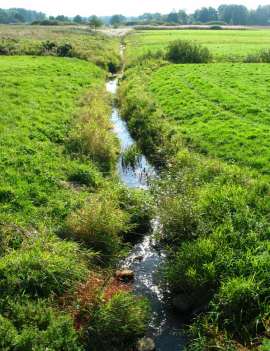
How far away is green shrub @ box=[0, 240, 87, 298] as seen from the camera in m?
10.9

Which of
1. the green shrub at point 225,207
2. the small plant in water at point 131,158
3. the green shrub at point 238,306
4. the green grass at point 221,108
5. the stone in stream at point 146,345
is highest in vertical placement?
the green grass at point 221,108

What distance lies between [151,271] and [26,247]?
378cm

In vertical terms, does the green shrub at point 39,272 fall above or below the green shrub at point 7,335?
above

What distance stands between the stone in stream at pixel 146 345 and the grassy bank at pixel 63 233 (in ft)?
0.68

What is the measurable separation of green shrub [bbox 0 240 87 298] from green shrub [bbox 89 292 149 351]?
1.38 meters

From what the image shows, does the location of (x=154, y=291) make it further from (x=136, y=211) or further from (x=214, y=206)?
(x=136, y=211)

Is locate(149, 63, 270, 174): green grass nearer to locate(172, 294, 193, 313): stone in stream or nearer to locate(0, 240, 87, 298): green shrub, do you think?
locate(172, 294, 193, 313): stone in stream

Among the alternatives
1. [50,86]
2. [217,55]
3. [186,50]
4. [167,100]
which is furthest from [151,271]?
[217,55]

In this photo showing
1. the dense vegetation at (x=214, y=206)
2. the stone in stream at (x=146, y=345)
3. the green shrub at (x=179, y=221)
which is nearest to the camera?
the stone in stream at (x=146, y=345)

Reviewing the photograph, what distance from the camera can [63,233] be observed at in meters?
14.1

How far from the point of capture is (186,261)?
12.3 m

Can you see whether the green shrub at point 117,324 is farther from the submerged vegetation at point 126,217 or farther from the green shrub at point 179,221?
the green shrub at point 179,221

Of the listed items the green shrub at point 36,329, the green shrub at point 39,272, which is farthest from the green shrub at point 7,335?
the green shrub at point 39,272

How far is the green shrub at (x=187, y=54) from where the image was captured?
169ft
